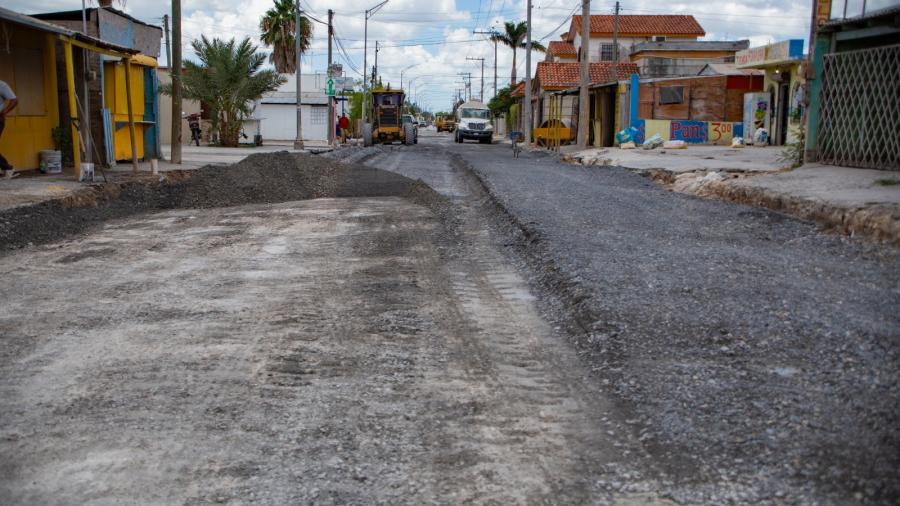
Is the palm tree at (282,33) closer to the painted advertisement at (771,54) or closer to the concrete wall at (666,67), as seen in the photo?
the concrete wall at (666,67)

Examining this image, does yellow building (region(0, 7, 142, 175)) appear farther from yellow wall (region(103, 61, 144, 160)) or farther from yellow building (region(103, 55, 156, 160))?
yellow wall (region(103, 61, 144, 160))

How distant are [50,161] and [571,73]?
150 ft

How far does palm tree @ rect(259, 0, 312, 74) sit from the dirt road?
2169 inches

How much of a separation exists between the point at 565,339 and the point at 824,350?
1.56 metres

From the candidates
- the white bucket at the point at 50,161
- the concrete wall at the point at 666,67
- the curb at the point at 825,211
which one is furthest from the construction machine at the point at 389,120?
the curb at the point at 825,211

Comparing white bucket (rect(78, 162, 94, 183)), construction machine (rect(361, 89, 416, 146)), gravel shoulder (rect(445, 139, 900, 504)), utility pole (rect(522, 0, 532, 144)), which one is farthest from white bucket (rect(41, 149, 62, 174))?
utility pole (rect(522, 0, 532, 144))

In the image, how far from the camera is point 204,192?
14.4 m

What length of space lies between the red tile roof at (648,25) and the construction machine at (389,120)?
28.6 metres

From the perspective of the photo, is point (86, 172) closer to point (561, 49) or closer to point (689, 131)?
point (689, 131)

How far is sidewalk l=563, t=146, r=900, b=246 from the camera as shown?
9.31m

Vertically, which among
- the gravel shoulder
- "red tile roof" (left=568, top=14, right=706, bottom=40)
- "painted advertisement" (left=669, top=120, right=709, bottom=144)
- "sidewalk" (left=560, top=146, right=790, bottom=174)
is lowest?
the gravel shoulder

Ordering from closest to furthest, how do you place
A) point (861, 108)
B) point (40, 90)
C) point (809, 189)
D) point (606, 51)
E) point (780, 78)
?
point (809, 189)
point (861, 108)
point (40, 90)
point (780, 78)
point (606, 51)

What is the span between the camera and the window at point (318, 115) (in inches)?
2304

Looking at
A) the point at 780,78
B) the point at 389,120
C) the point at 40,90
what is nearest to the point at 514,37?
the point at 389,120
